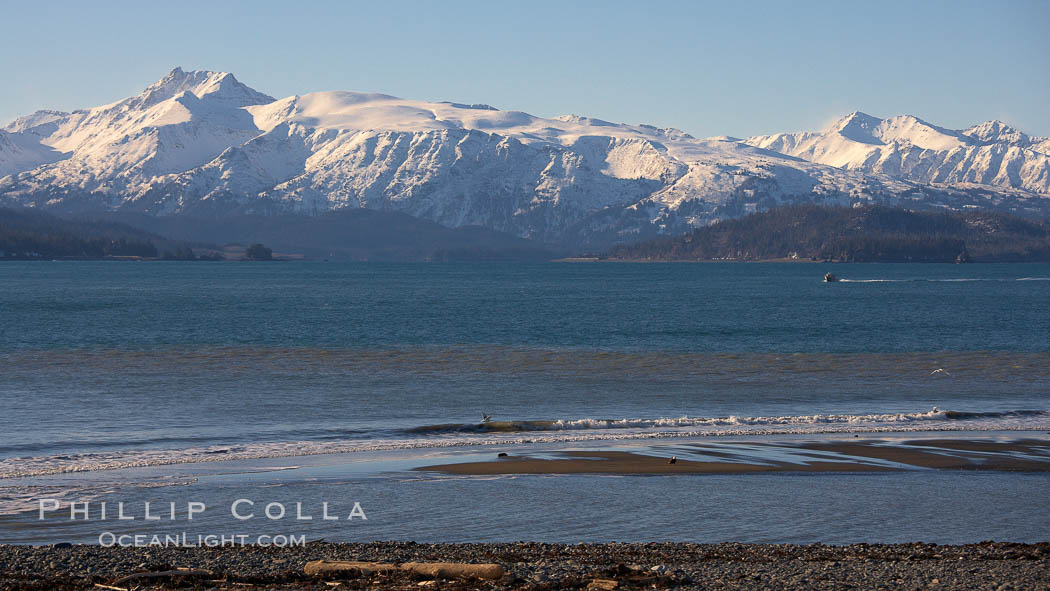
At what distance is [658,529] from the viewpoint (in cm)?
2273

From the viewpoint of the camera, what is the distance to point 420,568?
17328mm

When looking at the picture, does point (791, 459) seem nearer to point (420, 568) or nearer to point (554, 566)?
point (554, 566)

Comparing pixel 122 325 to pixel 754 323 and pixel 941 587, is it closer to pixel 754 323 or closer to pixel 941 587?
pixel 754 323

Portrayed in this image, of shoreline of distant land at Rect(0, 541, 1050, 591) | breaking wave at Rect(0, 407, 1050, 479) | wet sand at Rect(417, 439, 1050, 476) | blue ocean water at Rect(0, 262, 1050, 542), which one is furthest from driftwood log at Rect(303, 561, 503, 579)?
breaking wave at Rect(0, 407, 1050, 479)

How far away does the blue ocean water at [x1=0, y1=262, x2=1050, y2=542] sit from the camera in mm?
26875

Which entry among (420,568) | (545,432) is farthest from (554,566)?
(545,432)

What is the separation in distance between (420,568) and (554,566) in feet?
8.38

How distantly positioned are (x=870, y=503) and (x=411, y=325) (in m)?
79.9

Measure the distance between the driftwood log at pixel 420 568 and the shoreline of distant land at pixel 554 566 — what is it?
5 cm

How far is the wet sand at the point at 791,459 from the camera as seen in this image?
30.0 m

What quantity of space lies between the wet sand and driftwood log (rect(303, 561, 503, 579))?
37.5 ft

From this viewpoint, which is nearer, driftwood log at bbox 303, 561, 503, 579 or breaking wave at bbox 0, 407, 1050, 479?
driftwood log at bbox 303, 561, 503, 579

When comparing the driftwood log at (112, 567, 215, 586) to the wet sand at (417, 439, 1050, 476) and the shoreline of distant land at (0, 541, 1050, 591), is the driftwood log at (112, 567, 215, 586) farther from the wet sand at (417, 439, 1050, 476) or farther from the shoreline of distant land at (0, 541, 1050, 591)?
the wet sand at (417, 439, 1050, 476)

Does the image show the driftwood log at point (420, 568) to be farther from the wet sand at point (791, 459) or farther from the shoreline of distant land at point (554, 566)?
the wet sand at point (791, 459)
